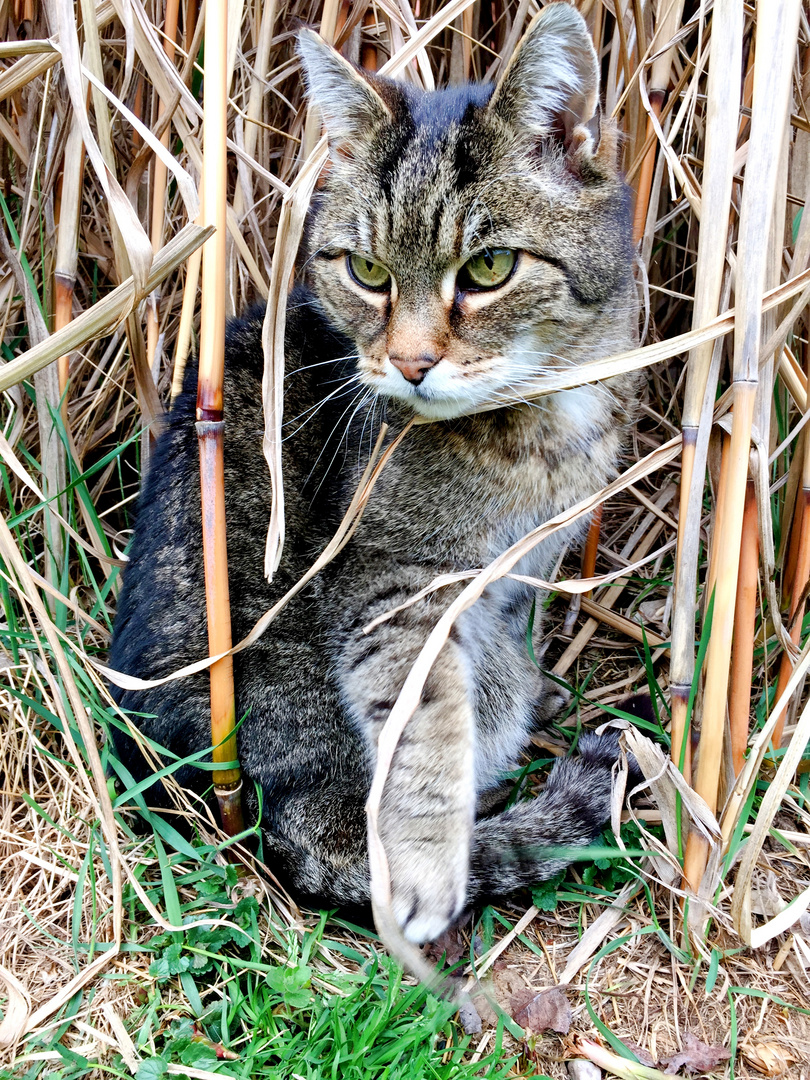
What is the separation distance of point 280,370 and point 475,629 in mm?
762

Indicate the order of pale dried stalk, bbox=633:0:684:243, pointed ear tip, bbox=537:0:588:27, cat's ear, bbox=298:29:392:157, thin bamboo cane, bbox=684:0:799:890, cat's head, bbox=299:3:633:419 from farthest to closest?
1. pale dried stalk, bbox=633:0:684:243
2. cat's ear, bbox=298:29:392:157
3. cat's head, bbox=299:3:633:419
4. pointed ear tip, bbox=537:0:588:27
5. thin bamboo cane, bbox=684:0:799:890

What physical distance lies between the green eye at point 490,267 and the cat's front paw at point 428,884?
1.12 m

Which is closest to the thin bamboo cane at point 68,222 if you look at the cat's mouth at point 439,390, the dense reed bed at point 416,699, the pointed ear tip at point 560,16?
the dense reed bed at point 416,699

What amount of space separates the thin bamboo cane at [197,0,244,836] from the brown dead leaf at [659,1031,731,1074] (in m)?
1.03

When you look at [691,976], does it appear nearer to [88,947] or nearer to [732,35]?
[88,947]

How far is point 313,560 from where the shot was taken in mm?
2086

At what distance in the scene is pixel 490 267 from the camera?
1733 millimetres

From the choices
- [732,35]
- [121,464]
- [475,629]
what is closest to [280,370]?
[475,629]

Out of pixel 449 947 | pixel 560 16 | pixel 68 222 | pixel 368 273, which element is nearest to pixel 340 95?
pixel 368 273

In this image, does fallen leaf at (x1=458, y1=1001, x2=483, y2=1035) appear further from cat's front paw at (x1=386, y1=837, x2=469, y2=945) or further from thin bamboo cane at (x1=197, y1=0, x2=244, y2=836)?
thin bamboo cane at (x1=197, y1=0, x2=244, y2=836)

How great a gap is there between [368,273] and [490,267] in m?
0.30

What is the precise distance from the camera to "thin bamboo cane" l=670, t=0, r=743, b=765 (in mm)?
1516

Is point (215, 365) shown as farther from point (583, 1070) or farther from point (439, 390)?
point (583, 1070)

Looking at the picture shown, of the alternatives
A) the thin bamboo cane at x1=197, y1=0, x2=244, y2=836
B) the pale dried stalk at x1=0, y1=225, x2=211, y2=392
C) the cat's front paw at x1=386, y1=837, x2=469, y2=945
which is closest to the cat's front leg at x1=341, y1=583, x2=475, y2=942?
the cat's front paw at x1=386, y1=837, x2=469, y2=945
